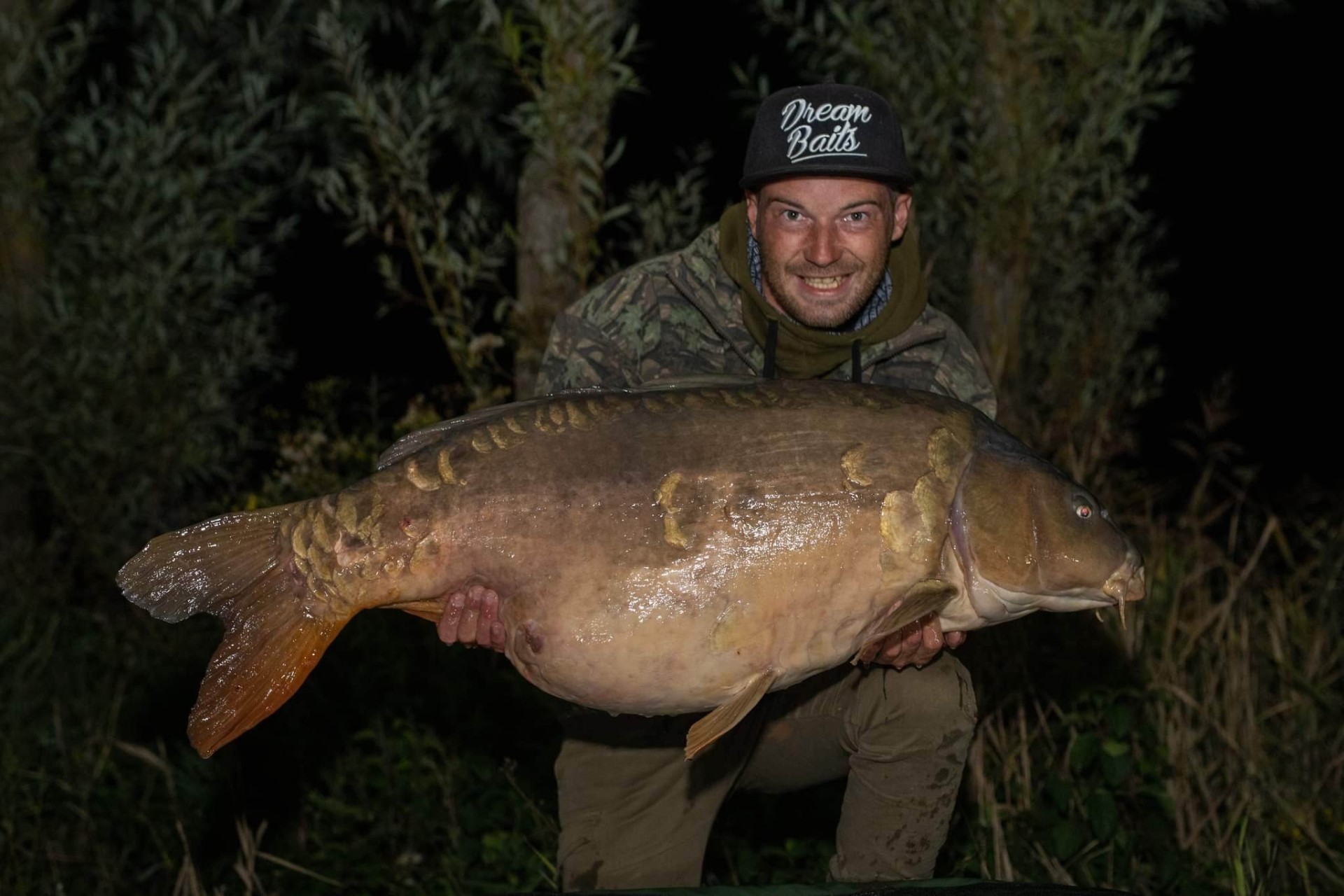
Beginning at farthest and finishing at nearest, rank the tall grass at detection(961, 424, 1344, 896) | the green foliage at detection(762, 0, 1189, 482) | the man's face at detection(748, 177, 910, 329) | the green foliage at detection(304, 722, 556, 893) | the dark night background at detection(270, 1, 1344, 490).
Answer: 1. the dark night background at detection(270, 1, 1344, 490)
2. the green foliage at detection(762, 0, 1189, 482)
3. the green foliage at detection(304, 722, 556, 893)
4. the tall grass at detection(961, 424, 1344, 896)
5. the man's face at detection(748, 177, 910, 329)

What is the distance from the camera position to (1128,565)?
7.11 ft

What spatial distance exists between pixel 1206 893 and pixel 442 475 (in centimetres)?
172

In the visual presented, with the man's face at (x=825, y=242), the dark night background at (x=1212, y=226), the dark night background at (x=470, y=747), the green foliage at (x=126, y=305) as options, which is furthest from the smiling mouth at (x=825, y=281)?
the dark night background at (x=1212, y=226)

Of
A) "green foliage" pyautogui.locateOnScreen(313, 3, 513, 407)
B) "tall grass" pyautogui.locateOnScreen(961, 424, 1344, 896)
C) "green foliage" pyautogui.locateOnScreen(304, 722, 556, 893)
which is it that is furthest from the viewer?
"green foliage" pyautogui.locateOnScreen(313, 3, 513, 407)

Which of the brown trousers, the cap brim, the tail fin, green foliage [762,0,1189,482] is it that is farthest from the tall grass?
the tail fin

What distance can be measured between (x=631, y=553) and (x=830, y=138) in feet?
3.00

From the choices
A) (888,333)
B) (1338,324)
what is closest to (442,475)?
(888,333)

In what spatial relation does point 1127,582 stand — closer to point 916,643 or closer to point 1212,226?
point 916,643

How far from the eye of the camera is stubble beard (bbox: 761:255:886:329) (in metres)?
2.64

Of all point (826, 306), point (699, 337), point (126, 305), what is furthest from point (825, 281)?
point (126, 305)

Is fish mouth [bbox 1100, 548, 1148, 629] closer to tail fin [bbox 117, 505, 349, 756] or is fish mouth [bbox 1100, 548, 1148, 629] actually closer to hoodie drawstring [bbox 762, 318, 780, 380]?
hoodie drawstring [bbox 762, 318, 780, 380]

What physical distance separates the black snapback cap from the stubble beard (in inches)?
6.3

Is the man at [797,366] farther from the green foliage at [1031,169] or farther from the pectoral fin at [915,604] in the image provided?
the green foliage at [1031,169]

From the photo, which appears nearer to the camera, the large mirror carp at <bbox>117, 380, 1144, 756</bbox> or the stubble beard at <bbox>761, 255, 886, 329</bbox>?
the large mirror carp at <bbox>117, 380, 1144, 756</bbox>
